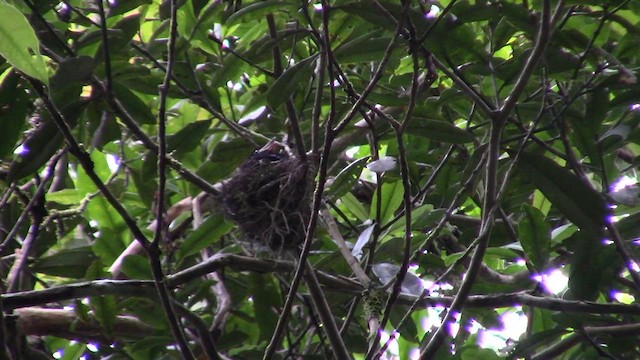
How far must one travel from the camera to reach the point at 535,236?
4.97 ft

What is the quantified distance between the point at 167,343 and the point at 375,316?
515 millimetres

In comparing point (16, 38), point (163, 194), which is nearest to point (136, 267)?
point (163, 194)

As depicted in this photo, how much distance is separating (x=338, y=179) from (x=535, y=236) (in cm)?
42

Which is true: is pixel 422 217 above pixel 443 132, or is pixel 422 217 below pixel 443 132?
below

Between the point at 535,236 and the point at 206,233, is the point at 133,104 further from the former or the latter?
the point at 535,236

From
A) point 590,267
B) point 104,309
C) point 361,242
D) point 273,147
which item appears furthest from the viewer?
point 273,147

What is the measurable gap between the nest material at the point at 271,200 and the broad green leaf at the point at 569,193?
0.52 metres

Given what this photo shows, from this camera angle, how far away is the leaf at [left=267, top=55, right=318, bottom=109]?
1.58 metres

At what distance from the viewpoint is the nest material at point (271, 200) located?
66.7 inches

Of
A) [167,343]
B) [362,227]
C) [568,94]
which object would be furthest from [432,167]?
[167,343]

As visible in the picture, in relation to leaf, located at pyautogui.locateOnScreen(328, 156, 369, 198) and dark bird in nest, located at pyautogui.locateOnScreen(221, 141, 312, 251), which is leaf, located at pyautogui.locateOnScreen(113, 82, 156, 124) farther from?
leaf, located at pyautogui.locateOnScreen(328, 156, 369, 198)

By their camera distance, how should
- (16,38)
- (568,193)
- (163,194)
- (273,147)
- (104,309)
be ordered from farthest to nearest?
(273,147)
(104,309)
(568,193)
(163,194)
(16,38)

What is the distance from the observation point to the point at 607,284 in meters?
1.54

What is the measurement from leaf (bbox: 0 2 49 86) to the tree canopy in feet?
0.88
